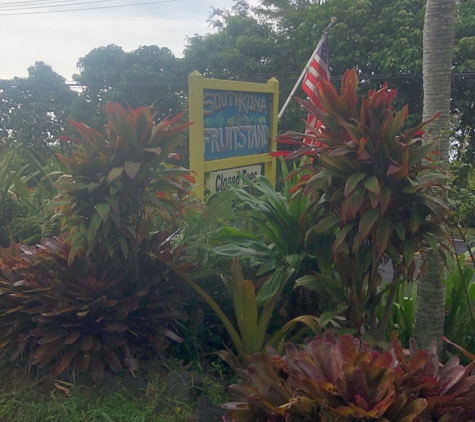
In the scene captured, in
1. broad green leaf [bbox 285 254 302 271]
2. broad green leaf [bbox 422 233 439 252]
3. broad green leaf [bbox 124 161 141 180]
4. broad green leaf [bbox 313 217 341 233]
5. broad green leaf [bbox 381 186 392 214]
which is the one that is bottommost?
broad green leaf [bbox 285 254 302 271]

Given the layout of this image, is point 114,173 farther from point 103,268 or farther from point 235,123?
point 235,123

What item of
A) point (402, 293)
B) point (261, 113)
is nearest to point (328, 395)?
point (402, 293)

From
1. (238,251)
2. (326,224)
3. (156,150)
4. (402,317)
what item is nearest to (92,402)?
(238,251)

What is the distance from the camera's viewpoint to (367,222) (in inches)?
119

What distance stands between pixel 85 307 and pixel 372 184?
1880 mm

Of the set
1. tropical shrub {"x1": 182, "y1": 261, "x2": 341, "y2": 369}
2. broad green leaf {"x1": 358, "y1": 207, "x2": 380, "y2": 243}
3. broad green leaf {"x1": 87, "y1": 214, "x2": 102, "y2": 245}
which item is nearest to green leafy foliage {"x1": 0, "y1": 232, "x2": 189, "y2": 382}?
broad green leaf {"x1": 87, "y1": 214, "x2": 102, "y2": 245}

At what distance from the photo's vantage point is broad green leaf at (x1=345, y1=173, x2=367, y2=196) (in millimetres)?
2975

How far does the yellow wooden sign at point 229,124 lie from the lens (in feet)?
17.7

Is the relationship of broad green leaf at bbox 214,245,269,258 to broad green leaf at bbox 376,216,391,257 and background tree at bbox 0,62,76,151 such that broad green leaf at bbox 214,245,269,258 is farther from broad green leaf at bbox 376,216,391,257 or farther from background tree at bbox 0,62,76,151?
background tree at bbox 0,62,76,151

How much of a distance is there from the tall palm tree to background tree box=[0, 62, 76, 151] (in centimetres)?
1300

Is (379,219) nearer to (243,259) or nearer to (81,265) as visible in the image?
(243,259)

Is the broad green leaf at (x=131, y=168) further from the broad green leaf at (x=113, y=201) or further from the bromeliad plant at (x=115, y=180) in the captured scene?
the broad green leaf at (x=113, y=201)

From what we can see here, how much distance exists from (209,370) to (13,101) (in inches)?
571

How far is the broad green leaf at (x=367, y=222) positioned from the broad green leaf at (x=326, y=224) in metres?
0.22
